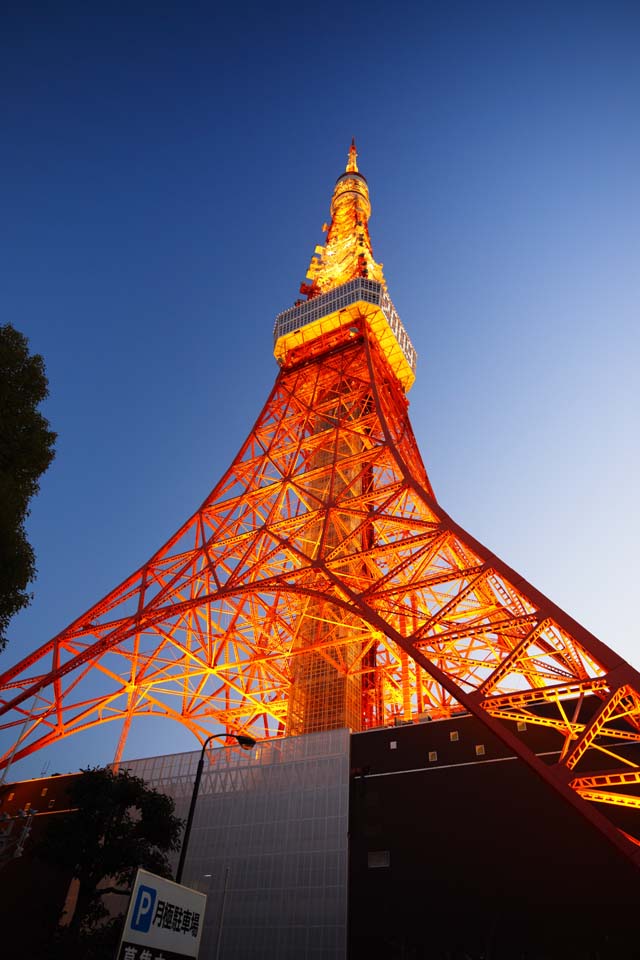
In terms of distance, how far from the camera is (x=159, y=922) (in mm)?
5816

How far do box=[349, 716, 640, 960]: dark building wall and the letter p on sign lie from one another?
370 inches

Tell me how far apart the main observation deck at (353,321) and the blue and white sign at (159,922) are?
23422mm

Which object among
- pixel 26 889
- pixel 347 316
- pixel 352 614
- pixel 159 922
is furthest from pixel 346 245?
pixel 159 922

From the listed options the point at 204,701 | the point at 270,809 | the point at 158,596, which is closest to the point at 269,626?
the point at 204,701

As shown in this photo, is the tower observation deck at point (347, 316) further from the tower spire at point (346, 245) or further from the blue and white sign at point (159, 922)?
the blue and white sign at point (159, 922)

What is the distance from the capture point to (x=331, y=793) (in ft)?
52.0

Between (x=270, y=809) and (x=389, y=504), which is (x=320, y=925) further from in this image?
(x=389, y=504)

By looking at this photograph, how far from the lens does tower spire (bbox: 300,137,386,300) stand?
31.3 meters

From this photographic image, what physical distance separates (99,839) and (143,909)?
26.7 feet

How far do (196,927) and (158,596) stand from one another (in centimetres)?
1322

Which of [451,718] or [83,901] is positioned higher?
[451,718]

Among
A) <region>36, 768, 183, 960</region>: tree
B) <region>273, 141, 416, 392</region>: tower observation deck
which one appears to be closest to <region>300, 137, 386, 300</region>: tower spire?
<region>273, 141, 416, 392</region>: tower observation deck

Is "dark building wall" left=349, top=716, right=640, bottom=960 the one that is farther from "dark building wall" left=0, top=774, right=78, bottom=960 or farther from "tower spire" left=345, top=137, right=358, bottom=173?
"tower spire" left=345, top=137, right=358, bottom=173

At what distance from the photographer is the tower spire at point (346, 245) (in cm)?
3128
